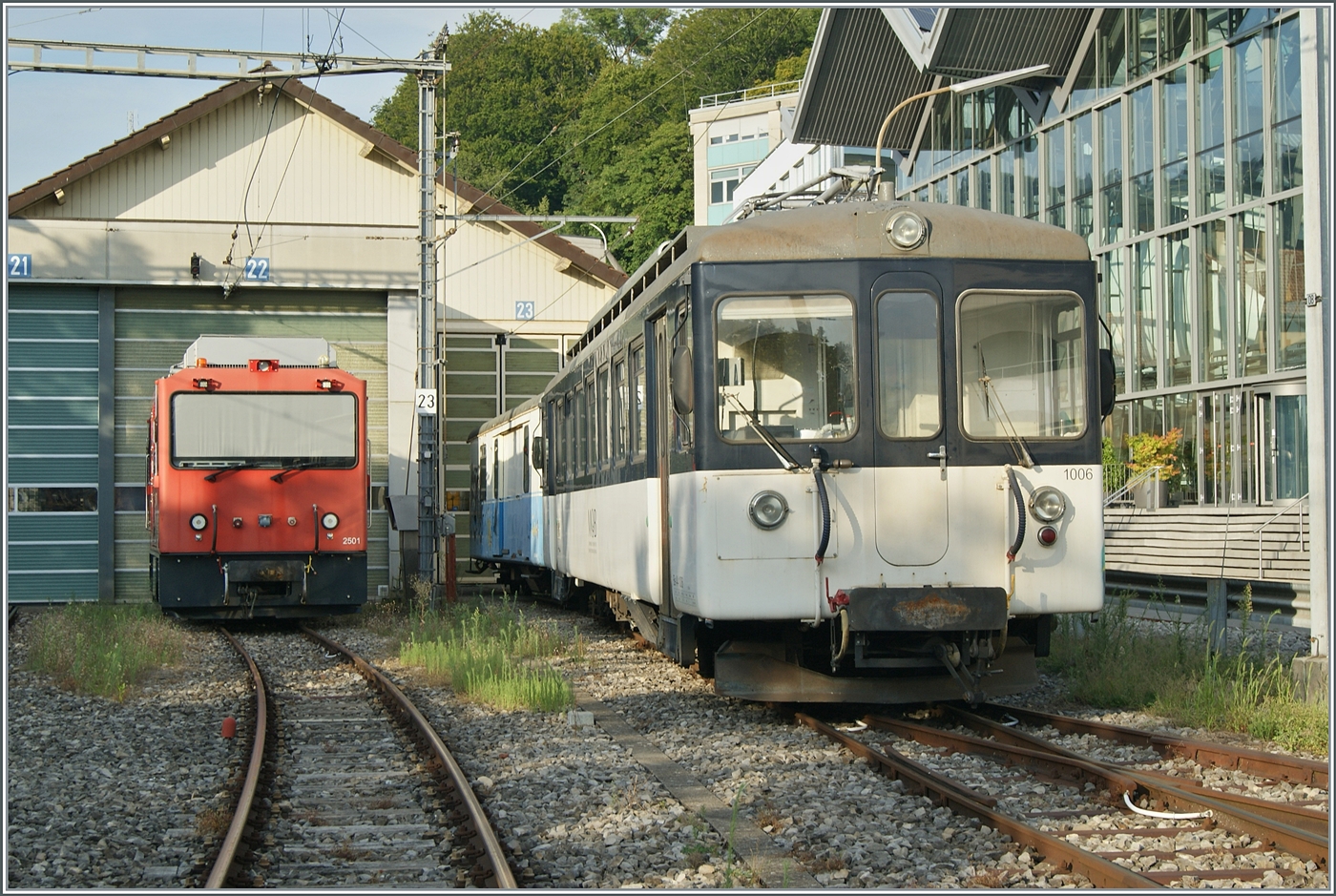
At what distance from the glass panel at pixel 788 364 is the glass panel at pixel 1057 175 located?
19512 millimetres

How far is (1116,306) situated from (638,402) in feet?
57.2

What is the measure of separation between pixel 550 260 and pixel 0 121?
77.2 feet

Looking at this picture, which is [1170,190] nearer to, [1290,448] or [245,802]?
[1290,448]

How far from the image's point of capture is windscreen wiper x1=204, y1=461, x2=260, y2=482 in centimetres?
1698

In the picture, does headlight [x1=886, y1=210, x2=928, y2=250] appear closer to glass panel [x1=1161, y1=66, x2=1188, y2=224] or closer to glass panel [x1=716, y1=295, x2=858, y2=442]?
glass panel [x1=716, y1=295, x2=858, y2=442]

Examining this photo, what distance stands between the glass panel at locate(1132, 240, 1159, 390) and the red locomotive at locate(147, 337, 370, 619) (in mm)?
13998

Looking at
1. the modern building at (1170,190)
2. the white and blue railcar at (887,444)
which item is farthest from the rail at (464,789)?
the modern building at (1170,190)

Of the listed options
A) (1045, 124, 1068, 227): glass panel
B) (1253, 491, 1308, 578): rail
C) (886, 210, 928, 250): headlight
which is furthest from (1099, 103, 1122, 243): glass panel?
(886, 210, 928, 250): headlight

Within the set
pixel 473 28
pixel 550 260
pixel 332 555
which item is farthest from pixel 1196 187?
pixel 473 28

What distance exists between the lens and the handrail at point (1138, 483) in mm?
23297

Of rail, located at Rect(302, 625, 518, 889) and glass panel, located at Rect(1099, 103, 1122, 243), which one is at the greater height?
glass panel, located at Rect(1099, 103, 1122, 243)

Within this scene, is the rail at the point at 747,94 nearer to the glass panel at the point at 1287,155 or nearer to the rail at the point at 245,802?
the glass panel at the point at 1287,155

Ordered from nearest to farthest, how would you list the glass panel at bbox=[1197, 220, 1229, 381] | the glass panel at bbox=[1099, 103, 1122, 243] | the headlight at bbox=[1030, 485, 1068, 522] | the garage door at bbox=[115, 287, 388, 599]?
the headlight at bbox=[1030, 485, 1068, 522], the glass panel at bbox=[1197, 220, 1229, 381], the glass panel at bbox=[1099, 103, 1122, 243], the garage door at bbox=[115, 287, 388, 599]

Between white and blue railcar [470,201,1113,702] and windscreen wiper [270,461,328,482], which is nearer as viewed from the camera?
white and blue railcar [470,201,1113,702]
